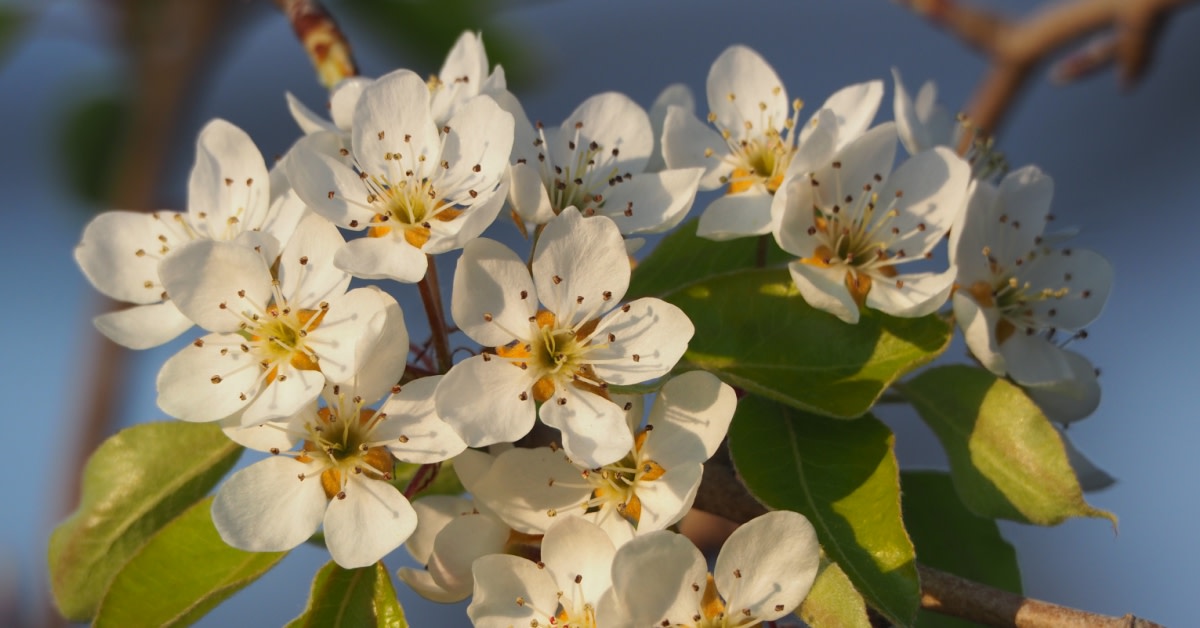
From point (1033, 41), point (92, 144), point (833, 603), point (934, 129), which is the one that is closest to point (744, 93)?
point (934, 129)

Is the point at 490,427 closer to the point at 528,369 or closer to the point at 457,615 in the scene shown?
the point at 528,369

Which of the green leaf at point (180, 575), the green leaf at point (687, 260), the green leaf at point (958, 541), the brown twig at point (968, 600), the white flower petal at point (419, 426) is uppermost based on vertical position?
the green leaf at point (687, 260)

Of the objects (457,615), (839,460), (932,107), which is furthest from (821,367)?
(457,615)

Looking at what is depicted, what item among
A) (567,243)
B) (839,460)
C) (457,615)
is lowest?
(457,615)

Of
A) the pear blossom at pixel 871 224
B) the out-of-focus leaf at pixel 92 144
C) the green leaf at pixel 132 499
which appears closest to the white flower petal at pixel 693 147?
the pear blossom at pixel 871 224

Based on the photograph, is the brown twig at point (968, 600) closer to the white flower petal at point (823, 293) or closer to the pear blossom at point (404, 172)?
the white flower petal at point (823, 293)

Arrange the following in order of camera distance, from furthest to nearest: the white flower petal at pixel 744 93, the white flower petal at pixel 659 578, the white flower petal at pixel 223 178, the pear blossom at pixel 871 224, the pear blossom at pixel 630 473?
the white flower petal at pixel 744 93 < the white flower petal at pixel 223 178 < the pear blossom at pixel 871 224 < the pear blossom at pixel 630 473 < the white flower petal at pixel 659 578
